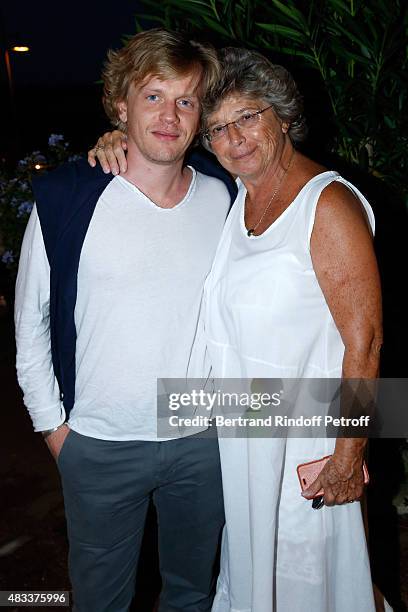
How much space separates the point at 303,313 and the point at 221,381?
1.38ft

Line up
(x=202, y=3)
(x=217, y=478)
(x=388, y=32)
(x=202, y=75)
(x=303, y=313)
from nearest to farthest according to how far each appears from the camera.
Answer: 1. (x=303, y=313)
2. (x=202, y=75)
3. (x=217, y=478)
4. (x=388, y=32)
5. (x=202, y=3)

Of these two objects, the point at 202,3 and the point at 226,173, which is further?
the point at 202,3

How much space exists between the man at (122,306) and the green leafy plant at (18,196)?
343 cm

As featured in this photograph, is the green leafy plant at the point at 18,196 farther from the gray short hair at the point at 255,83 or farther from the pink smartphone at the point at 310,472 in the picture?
the pink smartphone at the point at 310,472

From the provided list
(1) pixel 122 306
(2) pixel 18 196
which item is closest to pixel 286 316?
(1) pixel 122 306

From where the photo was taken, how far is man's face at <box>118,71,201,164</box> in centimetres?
204

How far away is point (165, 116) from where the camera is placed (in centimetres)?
204

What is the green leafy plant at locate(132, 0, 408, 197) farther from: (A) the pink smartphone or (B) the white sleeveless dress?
(A) the pink smartphone

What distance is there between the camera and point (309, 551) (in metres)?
2.09

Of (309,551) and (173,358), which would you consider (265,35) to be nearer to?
(173,358)

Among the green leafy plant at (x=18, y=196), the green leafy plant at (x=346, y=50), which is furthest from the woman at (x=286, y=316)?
the green leafy plant at (x=18, y=196)

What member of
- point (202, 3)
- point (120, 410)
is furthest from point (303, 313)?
point (202, 3)

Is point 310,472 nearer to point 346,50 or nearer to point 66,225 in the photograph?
point 66,225

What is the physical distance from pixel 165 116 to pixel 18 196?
12.6 ft
